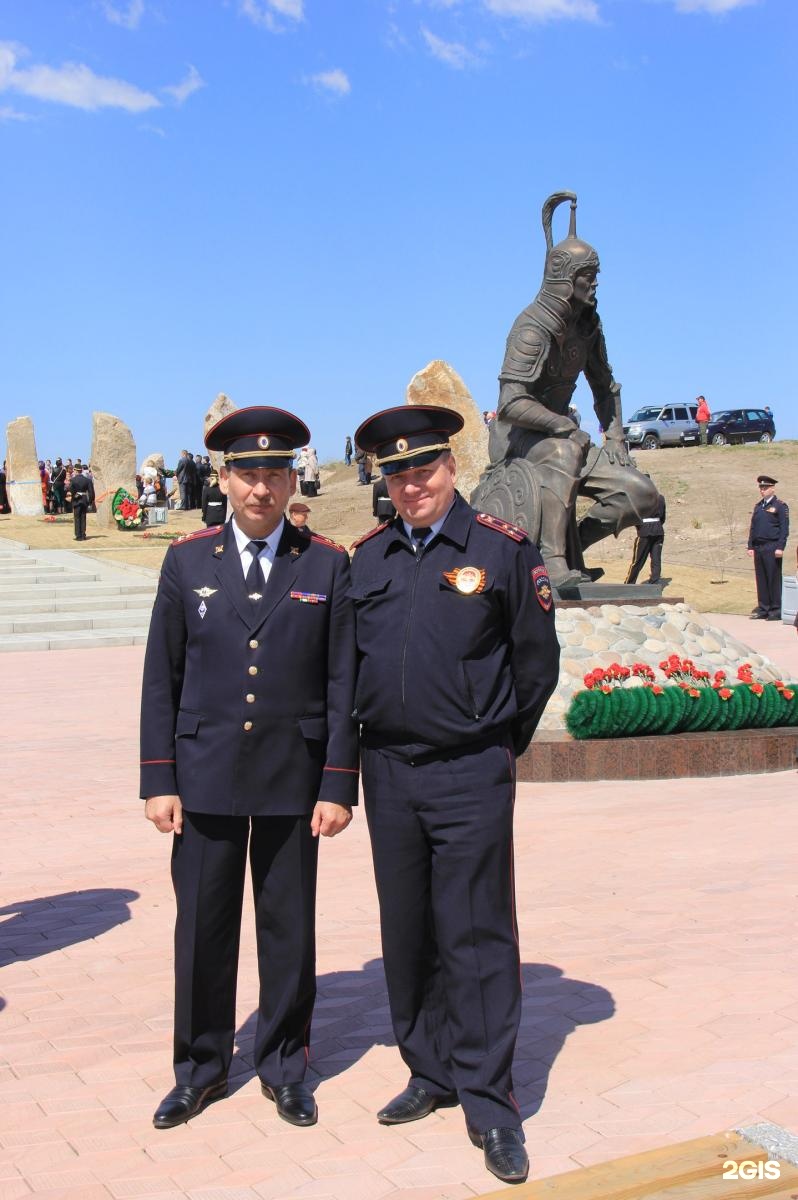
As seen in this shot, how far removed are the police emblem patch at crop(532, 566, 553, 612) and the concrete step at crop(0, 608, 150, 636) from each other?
14.3 metres

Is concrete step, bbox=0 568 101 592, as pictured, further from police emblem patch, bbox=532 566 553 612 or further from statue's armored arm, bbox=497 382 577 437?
police emblem patch, bbox=532 566 553 612

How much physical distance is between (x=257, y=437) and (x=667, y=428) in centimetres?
3676

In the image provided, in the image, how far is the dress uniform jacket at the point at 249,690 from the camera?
11.4ft

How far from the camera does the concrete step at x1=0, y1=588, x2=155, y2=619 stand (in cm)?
1830

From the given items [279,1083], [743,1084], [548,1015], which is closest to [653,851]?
[548,1015]

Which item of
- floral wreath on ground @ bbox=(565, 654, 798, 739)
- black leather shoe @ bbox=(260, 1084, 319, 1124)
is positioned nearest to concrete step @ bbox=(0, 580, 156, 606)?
floral wreath on ground @ bbox=(565, 654, 798, 739)

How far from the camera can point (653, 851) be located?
620 centimetres

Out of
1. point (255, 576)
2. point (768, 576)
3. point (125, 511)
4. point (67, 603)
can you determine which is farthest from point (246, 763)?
point (125, 511)

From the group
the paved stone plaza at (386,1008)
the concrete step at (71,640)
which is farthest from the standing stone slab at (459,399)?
the paved stone plaza at (386,1008)

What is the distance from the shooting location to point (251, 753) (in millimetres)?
3479

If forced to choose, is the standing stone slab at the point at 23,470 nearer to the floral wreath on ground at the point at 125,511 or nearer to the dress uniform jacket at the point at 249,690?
the floral wreath on ground at the point at 125,511

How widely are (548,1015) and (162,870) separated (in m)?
2.43

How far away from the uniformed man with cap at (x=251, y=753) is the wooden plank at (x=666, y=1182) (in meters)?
0.80

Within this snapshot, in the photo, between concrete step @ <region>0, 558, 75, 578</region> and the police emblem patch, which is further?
concrete step @ <region>0, 558, 75, 578</region>
